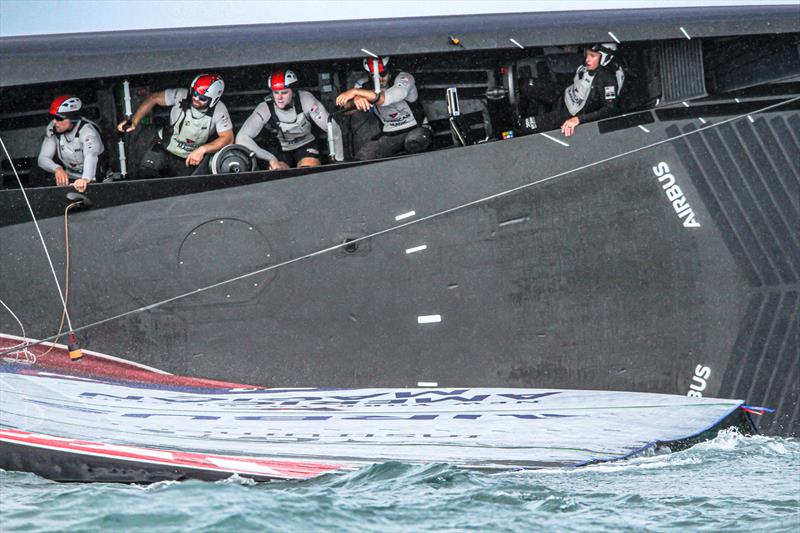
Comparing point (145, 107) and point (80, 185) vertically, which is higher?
point (145, 107)

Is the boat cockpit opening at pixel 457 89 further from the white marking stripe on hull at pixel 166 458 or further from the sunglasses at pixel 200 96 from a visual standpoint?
the white marking stripe on hull at pixel 166 458

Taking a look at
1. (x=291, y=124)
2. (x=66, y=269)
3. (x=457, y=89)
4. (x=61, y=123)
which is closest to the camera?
(x=66, y=269)

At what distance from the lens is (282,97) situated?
522cm

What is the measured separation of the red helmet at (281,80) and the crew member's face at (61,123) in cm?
102

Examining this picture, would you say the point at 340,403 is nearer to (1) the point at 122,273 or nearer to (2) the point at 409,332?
(2) the point at 409,332

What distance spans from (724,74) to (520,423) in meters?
2.05

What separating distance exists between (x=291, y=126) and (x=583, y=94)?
1516 millimetres

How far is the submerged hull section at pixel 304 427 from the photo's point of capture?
4746mm

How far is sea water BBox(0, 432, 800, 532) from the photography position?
3754 mm

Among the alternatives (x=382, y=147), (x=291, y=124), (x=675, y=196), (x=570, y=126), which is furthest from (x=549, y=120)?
(x=291, y=124)

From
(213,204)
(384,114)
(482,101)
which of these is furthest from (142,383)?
(482,101)

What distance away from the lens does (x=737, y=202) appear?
200 inches

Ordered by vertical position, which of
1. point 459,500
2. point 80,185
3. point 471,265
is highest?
point 80,185

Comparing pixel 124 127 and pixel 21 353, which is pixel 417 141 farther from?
pixel 21 353
